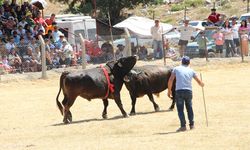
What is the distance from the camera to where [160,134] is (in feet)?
51.8

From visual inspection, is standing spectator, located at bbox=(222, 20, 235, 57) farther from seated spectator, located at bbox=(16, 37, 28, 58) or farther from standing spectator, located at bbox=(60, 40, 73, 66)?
seated spectator, located at bbox=(16, 37, 28, 58)

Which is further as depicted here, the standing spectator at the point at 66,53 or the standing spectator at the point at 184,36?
the standing spectator at the point at 184,36

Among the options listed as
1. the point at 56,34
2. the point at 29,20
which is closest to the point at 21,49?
the point at 56,34

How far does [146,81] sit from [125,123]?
2.63 metres

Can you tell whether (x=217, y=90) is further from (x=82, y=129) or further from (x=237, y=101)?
(x=82, y=129)

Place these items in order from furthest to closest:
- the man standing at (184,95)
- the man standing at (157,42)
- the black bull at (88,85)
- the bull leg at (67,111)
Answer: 1. the man standing at (157,42)
2. the black bull at (88,85)
3. the bull leg at (67,111)
4. the man standing at (184,95)

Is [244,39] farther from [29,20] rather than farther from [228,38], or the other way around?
[29,20]

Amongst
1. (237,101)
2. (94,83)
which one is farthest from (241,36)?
(94,83)

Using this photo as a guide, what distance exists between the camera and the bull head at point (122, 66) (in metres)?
20.0

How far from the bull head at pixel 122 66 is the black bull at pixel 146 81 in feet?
0.44

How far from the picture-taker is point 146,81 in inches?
802

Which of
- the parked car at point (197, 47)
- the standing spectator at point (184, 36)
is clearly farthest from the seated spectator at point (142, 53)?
the parked car at point (197, 47)

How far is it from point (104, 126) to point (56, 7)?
52.3 meters

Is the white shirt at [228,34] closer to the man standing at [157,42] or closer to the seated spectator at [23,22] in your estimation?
the man standing at [157,42]
